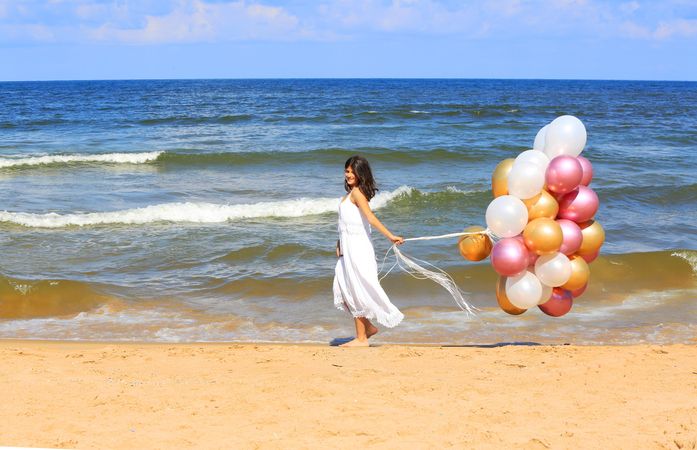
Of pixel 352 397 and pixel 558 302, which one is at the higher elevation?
pixel 558 302

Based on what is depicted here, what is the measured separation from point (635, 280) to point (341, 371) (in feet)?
18.0

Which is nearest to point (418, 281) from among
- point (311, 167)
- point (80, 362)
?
point (80, 362)

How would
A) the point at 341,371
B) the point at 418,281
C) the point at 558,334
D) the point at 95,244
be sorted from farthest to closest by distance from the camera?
1. the point at 95,244
2. the point at 418,281
3. the point at 558,334
4. the point at 341,371

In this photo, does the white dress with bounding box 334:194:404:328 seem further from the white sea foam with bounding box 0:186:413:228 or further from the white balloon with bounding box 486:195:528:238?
the white sea foam with bounding box 0:186:413:228

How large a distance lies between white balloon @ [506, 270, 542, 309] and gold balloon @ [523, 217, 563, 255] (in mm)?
239

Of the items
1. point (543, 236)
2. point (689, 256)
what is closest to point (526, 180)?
point (543, 236)

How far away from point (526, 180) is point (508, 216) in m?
0.32

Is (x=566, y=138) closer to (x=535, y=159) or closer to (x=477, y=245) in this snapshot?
(x=535, y=159)

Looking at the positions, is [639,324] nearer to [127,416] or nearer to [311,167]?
[127,416]

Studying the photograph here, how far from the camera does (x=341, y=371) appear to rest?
18.2 ft

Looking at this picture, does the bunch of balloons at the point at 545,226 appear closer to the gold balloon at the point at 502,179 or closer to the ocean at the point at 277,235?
the gold balloon at the point at 502,179

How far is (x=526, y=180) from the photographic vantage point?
19.4 ft

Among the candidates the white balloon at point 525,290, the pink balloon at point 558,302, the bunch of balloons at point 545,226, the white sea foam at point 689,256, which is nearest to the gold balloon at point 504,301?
the bunch of balloons at point 545,226

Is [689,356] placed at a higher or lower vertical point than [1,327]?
higher
